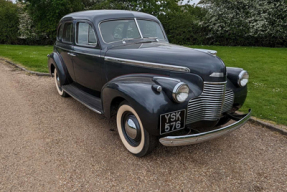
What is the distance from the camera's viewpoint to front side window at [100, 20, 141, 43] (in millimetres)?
3900

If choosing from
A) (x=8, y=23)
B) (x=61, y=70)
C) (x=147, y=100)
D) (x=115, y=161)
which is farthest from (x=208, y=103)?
(x=8, y=23)

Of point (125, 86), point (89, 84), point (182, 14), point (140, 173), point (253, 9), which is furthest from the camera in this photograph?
point (182, 14)

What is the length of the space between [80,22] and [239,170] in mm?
3676

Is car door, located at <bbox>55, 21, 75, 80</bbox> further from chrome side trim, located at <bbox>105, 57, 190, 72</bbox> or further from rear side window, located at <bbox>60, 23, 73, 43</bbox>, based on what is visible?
chrome side trim, located at <bbox>105, 57, 190, 72</bbox>

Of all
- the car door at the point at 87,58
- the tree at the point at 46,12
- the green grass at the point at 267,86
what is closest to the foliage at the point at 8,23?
the tree at the point at 46,12

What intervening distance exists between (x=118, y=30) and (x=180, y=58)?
1.47 m

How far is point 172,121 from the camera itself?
8.67 ft

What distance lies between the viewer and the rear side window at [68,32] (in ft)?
15.8

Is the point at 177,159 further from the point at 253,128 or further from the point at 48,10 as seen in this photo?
the point at 48,10

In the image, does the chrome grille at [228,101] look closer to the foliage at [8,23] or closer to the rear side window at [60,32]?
the rear side window at [60,32]

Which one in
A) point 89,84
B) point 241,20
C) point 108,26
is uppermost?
point 241,20

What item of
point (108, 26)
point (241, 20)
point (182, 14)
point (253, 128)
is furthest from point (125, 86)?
point (182, 14)

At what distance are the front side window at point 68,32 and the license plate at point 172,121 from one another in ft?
10.3

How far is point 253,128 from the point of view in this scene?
3955mm
